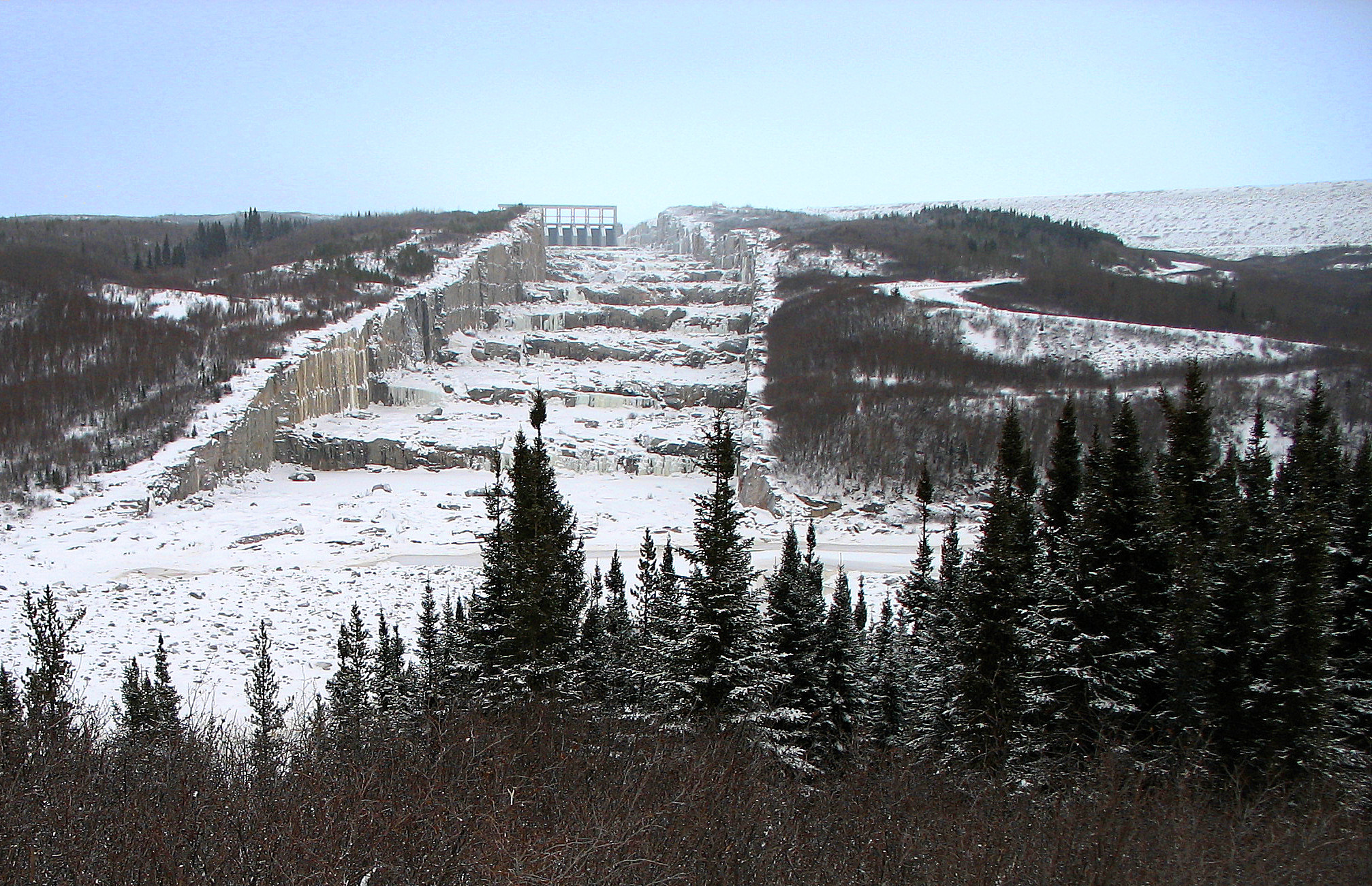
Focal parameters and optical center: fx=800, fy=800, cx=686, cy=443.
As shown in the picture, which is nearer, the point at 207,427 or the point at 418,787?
the point at 418,787

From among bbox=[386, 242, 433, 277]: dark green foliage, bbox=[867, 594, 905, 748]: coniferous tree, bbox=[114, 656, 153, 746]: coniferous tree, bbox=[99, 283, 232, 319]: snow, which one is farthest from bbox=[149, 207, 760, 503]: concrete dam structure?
bbox=[867, 594, 905, 748]: coniferous tree

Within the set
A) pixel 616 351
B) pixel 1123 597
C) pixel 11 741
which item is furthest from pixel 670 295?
pixel 11 741

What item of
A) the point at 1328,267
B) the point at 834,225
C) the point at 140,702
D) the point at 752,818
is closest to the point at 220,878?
the point at 752,818

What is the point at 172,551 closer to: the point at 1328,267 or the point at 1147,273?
the point at 1147,273

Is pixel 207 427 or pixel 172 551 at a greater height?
pixel 207 427

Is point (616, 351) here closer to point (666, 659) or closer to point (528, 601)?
point (528, 601)

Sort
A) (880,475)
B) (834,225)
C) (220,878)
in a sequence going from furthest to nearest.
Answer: (834,225)
(880,475)
(220,878)

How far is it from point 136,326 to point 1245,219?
19602 centimetres

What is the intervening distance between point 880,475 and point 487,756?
4529 cm

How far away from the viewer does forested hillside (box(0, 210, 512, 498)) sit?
45.9 metres

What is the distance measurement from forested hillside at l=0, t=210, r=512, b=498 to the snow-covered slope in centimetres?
14029

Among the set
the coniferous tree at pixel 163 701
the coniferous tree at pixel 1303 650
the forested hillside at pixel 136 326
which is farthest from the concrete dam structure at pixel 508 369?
the coniferous tree at pixel 1303 650

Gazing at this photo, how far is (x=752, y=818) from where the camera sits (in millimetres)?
7969

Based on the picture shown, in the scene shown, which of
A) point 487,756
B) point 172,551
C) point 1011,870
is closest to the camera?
point 1011,870
